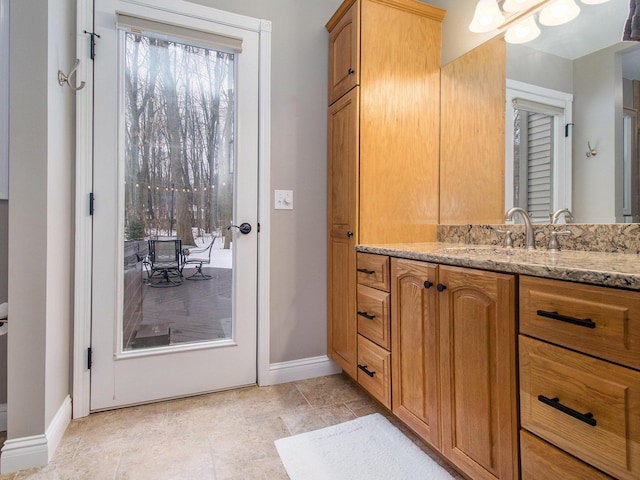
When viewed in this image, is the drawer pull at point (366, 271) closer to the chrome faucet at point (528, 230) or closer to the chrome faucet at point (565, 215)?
the chrome faucet at point (528, 230)

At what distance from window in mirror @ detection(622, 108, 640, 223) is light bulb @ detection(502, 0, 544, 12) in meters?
0.74

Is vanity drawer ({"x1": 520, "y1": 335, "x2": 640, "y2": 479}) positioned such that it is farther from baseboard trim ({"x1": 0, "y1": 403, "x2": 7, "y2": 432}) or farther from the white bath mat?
baseboard trim ({"x1": 0, "y1": 403, "x2": 7, "y2": 432})

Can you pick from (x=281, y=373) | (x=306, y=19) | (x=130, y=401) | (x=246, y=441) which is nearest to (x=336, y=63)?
(x=306, y=19)

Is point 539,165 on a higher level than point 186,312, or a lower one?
higher

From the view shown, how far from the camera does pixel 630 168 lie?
4.14ft

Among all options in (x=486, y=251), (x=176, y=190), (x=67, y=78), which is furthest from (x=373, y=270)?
(x=67, y=78)

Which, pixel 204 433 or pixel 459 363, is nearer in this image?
pixel 459 363

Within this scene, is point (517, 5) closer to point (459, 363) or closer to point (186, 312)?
point (459, 363)

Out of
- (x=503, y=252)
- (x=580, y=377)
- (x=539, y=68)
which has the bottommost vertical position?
(x=580, y=377)

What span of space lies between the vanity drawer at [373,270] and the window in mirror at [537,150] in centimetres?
73

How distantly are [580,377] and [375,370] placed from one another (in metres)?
0.96

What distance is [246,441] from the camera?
1500mm

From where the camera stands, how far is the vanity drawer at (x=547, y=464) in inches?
30.8

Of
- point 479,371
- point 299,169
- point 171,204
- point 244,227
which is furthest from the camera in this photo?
point 299,169
